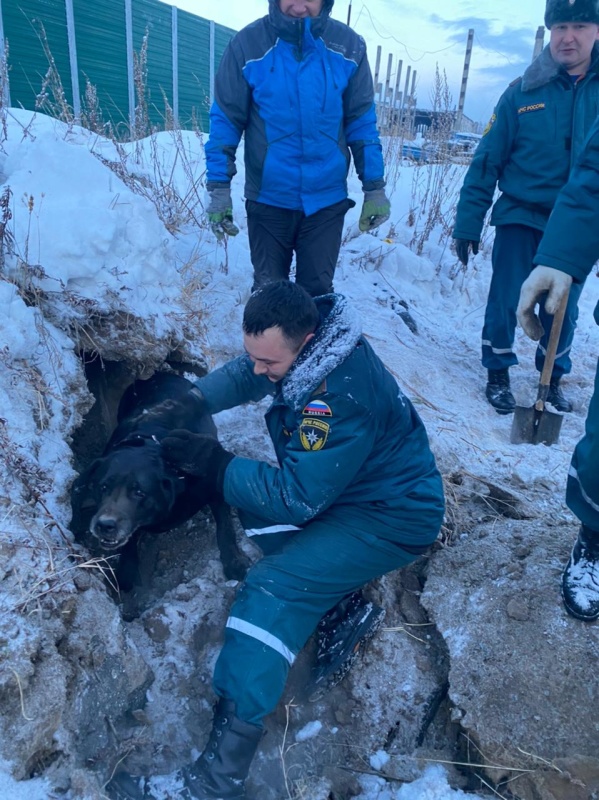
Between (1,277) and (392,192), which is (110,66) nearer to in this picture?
(392,192)

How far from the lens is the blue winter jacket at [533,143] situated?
379cm

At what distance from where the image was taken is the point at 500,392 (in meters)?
4.42

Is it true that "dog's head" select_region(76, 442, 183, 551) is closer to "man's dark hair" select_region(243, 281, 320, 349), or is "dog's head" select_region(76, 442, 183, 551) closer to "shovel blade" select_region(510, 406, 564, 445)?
"man's dark hair" select_region(243, 281, 320, 349)

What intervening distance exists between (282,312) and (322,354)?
0.67ft

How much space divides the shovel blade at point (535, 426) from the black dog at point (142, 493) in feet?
6.61

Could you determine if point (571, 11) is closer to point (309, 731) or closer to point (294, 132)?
point (294, 132)

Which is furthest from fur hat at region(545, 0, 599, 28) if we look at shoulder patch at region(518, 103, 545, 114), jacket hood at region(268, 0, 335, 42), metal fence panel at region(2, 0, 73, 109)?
metal fence panel at region(2, 0, 73, 109)

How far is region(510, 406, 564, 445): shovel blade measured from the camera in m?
3.81

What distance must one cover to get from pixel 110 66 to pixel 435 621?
47.5 feet

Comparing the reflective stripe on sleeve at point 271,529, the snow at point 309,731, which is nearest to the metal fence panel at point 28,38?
the reflective stripe on sleeve at point 271,529

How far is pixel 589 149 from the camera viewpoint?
7.39 feet

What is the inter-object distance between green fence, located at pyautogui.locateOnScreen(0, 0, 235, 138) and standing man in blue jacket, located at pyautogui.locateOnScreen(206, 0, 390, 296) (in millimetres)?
6233

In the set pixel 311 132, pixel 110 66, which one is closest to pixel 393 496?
pixel 311 132

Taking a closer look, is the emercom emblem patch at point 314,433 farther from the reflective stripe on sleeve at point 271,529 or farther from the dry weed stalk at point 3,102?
the dry weed stalk at point 3,102
